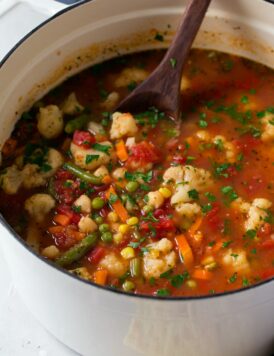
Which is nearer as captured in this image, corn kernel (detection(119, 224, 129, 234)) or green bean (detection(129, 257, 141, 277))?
green bean (detection(129, 257, 141, 277))

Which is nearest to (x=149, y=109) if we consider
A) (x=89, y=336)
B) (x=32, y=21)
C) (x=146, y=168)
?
(x=146, y=168)

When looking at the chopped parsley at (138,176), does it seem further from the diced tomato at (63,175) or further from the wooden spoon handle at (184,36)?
the wooden spoon handle at (184,36)

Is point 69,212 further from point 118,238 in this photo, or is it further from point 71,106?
point 71,106

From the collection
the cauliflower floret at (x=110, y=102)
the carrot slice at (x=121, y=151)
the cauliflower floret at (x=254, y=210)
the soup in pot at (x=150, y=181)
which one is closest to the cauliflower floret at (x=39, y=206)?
the soup in pot at (x=150, y=181)

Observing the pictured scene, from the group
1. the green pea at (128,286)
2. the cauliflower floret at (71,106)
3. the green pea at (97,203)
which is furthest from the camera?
the cauliflower floret at (71,106)

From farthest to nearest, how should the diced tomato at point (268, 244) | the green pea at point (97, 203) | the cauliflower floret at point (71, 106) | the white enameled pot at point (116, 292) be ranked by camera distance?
the cauliflower floret at point (71, 106) → the green pea at point (97, 203) → the diced tomato at point (268, 244) → the white enameled pot at point (116, 292)

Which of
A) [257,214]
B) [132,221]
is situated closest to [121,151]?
[132,221]

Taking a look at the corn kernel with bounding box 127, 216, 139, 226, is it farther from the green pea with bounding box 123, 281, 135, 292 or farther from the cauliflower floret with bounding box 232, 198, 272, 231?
the cauliflower floret with bounding box 232, 198, 272, 231

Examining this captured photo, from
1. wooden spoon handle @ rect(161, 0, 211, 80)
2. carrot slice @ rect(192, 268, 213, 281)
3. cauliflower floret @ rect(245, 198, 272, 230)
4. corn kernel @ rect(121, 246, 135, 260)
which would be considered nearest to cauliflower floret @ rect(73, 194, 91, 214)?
corn kernel @ rect(121, 246, 135, 260)
